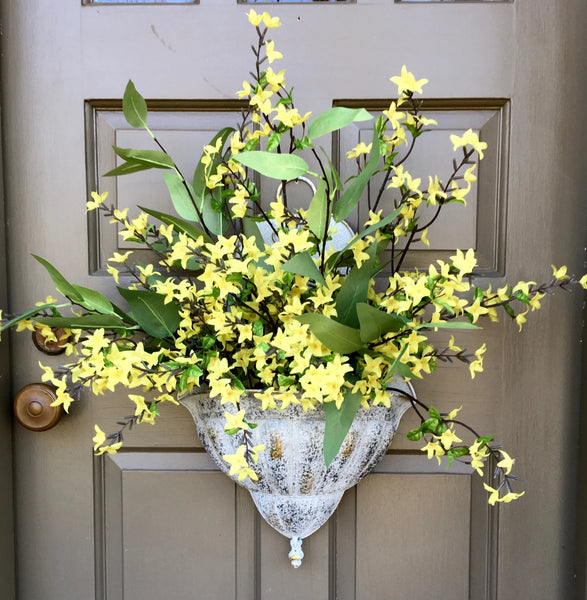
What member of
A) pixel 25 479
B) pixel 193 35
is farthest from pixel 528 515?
pixel 193 35

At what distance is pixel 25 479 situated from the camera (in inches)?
33.4

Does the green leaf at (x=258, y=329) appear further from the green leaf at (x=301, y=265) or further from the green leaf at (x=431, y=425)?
the green leaf at (x=431, y=425)

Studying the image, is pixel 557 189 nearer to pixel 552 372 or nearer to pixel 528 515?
pixel 552 372

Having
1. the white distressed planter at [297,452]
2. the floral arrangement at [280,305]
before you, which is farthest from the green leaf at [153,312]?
the white distressed planter at [297,452]

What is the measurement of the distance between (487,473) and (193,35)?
83 centimetres

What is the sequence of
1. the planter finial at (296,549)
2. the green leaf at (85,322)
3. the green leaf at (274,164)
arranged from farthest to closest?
the planter finial at (296,549)
the green leaf at (85,322)
the green leaf at (274,164)

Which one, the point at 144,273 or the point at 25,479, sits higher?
the point at 144,273

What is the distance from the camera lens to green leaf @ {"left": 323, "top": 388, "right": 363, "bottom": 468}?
1.86ft

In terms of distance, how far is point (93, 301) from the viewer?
64cm

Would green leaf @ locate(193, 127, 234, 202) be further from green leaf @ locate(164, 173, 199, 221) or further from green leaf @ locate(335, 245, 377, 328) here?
green leaf @ locate(335, 245, 377, 328)

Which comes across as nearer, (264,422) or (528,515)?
(264,422)

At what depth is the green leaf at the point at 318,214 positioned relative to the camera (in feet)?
1.83

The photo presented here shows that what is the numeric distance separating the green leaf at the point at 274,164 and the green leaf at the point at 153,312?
0.70 feet

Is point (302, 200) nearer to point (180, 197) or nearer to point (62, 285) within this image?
point (180, 197)
